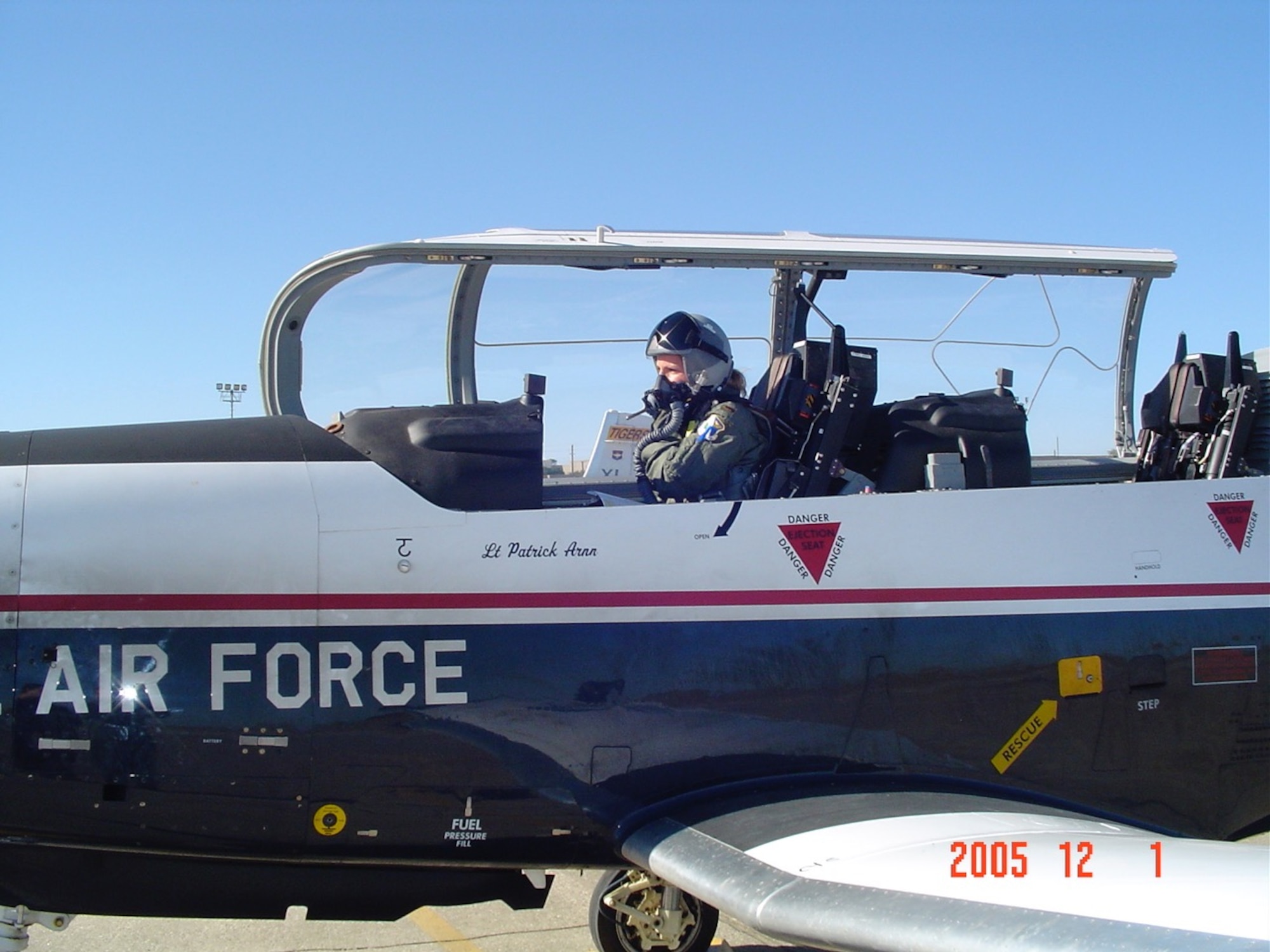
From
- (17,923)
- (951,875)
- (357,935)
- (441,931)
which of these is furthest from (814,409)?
(17,923)

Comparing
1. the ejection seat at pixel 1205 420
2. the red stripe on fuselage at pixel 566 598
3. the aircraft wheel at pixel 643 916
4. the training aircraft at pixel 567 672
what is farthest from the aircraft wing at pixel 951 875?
the ejection seat at pixel 1205 420

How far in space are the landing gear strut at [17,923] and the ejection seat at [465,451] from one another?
1739 mm

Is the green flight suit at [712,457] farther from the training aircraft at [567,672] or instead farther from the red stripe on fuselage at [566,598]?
the red stripe on fuselage at [566,598]

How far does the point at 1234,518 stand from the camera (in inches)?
146

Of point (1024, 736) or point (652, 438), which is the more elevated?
point (652, 438)

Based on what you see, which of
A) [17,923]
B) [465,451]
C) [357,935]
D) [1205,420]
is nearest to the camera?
[17,923]

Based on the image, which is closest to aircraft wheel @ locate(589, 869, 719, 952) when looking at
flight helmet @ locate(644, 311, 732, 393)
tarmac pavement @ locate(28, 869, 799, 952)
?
tarmac pavement @ locate(28, 869, 799, 952)

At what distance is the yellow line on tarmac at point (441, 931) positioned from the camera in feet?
14.2

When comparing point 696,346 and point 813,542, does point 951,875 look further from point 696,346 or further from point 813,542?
point 696,346

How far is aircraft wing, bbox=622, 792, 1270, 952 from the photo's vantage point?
2.26 metres

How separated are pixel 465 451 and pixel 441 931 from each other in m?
2.43

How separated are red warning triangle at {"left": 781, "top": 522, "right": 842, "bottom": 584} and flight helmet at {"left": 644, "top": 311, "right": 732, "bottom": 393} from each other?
95 cm

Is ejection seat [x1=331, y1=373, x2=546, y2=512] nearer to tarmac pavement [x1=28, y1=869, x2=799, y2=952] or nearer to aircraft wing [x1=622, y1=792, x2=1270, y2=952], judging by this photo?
aircraft wing [x1=622, y1=792, x2=1270, y2=952]

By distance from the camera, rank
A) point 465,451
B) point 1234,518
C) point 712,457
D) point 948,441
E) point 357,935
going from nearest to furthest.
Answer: point 465,451 → point 1234,518 → point 712,457 → point 948,441 → point 357,935
